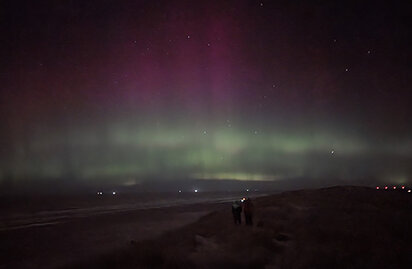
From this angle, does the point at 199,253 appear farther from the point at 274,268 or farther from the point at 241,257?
the point at 274,268

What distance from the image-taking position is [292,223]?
26.5 meters

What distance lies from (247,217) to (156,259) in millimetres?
9650

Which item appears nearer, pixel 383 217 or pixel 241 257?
pixel 241 257

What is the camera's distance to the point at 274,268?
572 inches

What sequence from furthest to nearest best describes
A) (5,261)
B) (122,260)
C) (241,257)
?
1. (5,261)
2. (122,260)
3. (241,257)

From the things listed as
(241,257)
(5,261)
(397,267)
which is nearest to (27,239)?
(5,261)

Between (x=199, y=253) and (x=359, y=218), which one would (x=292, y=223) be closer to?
(x=359, y=218)

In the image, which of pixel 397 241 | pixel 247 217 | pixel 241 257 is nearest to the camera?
pixel 241 257

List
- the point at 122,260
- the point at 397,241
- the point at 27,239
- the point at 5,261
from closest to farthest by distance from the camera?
the point at 122,260, the point at 397,241, the point at 5,261, the point at 27,239

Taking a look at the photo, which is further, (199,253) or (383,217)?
(383,217)

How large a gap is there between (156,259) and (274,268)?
5.22m

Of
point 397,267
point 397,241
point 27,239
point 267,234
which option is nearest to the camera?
point 397,267

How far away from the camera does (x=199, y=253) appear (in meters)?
18.0

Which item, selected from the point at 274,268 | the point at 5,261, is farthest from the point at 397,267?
the point at 5,261
